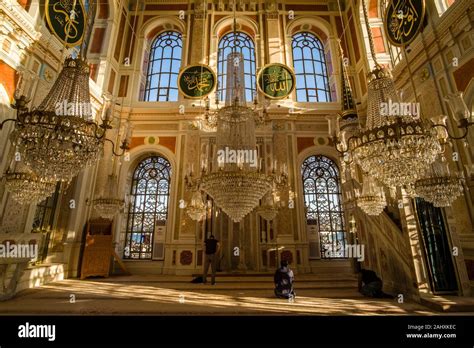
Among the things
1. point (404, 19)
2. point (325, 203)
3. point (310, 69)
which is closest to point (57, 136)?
point (325, 203)

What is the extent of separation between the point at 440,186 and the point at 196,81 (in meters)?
7.35

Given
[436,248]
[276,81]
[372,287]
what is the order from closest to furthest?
[436,248] < [372,287] < [276,81]

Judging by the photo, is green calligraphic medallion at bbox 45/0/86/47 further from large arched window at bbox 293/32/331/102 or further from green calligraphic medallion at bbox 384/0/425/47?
green calligraphic medallion at bbox 384/0/425/47

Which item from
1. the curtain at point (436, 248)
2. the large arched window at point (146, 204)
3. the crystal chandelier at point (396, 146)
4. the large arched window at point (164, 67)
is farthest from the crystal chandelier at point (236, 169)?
the large arched window at point (164, 67)

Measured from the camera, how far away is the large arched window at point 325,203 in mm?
7805

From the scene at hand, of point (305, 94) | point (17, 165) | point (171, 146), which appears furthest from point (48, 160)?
point (305, 94)

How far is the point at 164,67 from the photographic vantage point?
9625 mm

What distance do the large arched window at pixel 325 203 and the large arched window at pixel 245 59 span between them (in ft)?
10.9

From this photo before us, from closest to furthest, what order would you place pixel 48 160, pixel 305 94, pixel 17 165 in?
1. pixel 48 160
2. pixel 17 165
3. pixel 305 94

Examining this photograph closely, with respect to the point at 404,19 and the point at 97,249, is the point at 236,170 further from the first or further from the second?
the point at 404,19

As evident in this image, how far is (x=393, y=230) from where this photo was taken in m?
4.34

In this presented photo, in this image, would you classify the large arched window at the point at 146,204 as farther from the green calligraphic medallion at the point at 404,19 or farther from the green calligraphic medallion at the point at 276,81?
the green calligraphic medallion at the point at 404,19
